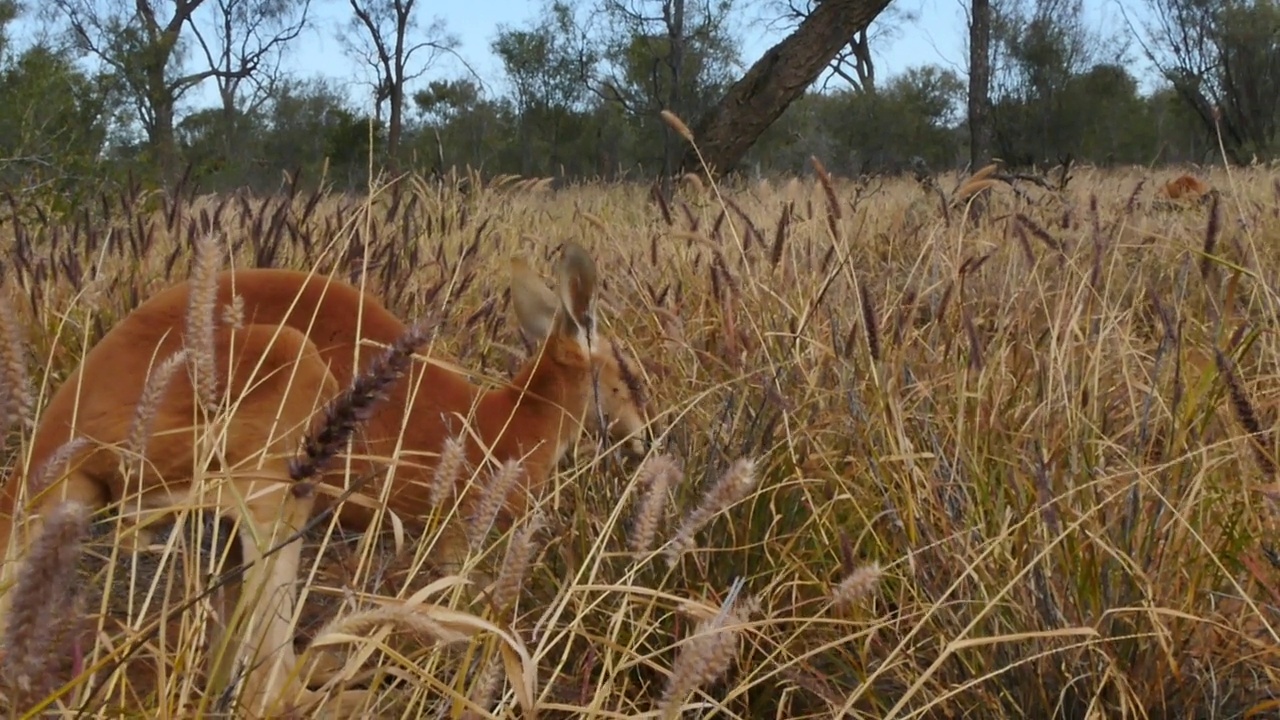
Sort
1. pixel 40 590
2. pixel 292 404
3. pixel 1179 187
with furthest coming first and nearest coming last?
pixel 1179 187 → pixel 292 404 → pixel 40 590

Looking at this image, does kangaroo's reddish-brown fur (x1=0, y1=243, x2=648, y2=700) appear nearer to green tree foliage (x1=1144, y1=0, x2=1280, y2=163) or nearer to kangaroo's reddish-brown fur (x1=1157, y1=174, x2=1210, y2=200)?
kangaroo's reddish-brown fur (x1=1157, y1=174, x2=1210, y2=200)

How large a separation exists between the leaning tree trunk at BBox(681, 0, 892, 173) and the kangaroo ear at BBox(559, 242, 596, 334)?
17.6 ft

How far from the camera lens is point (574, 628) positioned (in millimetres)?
1420

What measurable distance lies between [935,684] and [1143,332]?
89.3 inches

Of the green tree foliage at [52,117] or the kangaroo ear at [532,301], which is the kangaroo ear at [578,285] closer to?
the kangaroo ear at [532,301]

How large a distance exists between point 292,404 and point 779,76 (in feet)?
20.5

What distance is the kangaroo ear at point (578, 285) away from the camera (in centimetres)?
216

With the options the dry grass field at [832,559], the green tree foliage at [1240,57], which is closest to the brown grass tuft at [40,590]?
the dry grass field at [832,559]

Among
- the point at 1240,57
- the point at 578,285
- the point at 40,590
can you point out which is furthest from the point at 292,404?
the point at 1240,57

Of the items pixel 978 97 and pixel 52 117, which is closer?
pixel 52 117

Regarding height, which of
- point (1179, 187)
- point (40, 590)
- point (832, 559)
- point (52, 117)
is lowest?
point (832, 559)

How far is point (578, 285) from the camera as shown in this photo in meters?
2.31

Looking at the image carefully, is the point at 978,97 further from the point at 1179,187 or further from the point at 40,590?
the point at 40,590

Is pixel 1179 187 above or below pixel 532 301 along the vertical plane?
above
